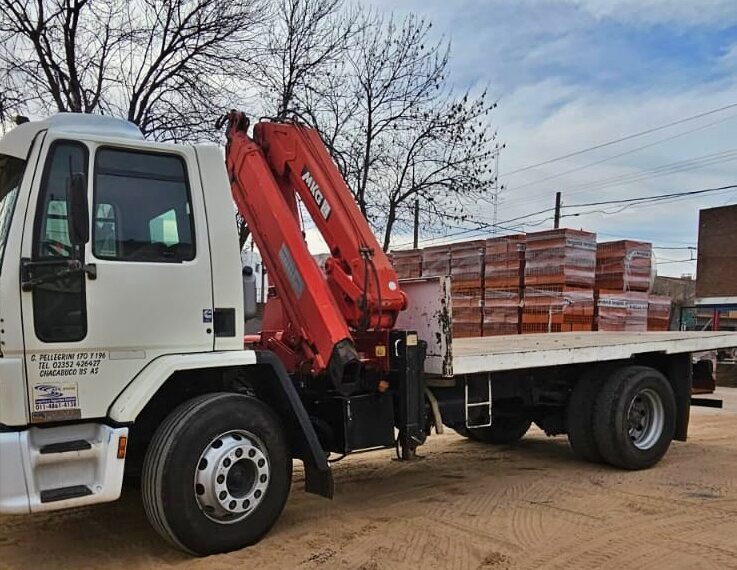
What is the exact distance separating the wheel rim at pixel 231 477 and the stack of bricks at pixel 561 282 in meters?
7.48

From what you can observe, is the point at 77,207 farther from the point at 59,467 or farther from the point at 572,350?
Answer: the point at 572,350

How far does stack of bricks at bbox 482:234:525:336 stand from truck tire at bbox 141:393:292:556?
7.63 meters

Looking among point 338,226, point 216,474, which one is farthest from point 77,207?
point 338,226

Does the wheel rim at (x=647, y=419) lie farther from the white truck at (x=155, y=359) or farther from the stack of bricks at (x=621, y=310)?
the stack of bricks at (x=621, y=310)

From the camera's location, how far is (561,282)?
36.6 ft

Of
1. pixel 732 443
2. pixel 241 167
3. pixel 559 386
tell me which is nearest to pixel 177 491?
pixel 241 167

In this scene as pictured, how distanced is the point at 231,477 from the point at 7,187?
7.74ft

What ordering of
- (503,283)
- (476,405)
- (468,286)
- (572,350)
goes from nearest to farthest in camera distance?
(476,405) → (572,350) → (503,283) → (468,286)

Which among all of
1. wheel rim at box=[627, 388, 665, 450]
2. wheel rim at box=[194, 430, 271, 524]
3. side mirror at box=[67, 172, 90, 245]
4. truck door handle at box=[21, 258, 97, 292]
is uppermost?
side mirror at box=[67, 172, 90, 245]

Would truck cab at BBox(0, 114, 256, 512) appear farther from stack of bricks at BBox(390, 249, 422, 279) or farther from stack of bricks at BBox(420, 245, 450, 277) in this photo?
stack of bricks at BBox(390, 249, 422, 279)

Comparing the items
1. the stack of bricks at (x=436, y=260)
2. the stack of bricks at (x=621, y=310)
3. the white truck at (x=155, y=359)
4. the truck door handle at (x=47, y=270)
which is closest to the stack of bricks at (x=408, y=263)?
the stack of bricks at (x=436, y=260)

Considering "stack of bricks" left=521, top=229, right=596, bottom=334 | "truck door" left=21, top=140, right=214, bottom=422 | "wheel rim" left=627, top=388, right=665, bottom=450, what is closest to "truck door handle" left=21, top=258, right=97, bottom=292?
"truck door" left=21, top=140, right=214, bottom=422

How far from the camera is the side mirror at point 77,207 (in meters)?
3.96

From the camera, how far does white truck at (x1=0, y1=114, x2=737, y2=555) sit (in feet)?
13.4
